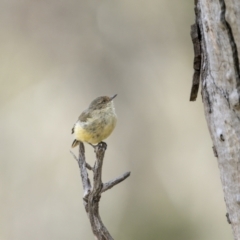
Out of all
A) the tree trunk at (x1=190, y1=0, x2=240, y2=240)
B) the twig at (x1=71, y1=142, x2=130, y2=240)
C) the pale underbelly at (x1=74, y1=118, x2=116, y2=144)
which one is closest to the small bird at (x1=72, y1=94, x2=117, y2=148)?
the pale underbelly at (x1=74, y1=118, x2=116, y2=144)

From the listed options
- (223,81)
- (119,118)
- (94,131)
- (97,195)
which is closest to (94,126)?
(94,131)

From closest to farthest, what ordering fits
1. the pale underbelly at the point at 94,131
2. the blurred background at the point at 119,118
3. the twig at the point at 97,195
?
the twig at the point at 97,195 → the pale underbelly at the point at 94,131 → the blurred background at the point at 119,118

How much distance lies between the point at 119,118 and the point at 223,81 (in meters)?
3.68

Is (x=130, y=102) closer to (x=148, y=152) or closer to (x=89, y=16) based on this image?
(x=148, y=152)

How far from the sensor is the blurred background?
16.9ft

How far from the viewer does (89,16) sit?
526 centimetres

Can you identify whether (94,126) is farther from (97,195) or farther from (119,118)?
(119,118)

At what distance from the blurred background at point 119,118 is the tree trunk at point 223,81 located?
11.6 ft

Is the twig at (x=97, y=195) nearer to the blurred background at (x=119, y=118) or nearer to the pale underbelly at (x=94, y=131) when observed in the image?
the pale underbelly at (x=94, y=131)

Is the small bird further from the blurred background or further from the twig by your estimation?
the blurred background

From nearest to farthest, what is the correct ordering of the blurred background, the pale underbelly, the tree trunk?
the tree trunk
the pale underbelly
the blurred background

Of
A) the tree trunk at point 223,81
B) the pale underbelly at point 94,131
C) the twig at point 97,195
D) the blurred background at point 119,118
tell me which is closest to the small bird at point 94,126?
the pale underbelly at point 94,131

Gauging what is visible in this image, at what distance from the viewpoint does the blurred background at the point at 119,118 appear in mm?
5137

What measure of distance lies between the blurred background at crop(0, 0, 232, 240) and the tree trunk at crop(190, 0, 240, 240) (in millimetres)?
3534
